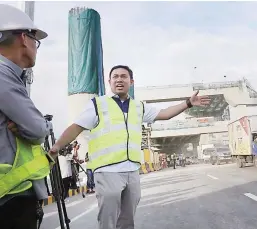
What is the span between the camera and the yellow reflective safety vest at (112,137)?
2824 mm

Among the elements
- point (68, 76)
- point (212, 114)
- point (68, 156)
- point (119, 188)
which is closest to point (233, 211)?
point (119, 188)

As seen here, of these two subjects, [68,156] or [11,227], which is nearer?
[11,227]

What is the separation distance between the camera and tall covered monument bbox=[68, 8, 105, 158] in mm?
18922

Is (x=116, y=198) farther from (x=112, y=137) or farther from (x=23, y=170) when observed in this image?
(x=23, y=170)

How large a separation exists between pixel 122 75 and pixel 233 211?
159 inches

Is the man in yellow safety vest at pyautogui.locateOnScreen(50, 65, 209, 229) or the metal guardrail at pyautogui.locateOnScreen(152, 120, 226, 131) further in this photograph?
the metal guardrail at pyautogui.locateOnScreen(152, 120, 226, 131)

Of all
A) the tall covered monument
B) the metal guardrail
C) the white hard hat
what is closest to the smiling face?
the white hard hat

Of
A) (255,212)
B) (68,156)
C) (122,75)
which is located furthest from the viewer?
(68,156)

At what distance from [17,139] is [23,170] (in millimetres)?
149

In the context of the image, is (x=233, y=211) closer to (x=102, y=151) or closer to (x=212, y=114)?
(x=102, y=151)

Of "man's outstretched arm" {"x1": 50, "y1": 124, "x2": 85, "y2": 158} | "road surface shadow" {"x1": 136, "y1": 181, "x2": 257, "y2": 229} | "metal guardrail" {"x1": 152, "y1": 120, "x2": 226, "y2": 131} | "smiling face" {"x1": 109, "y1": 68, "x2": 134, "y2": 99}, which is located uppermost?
"metal guardrail" {"x1": 152, "y1": 120, "x2": 226, "y2": 131}

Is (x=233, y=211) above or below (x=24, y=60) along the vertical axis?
below

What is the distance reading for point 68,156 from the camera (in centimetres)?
933

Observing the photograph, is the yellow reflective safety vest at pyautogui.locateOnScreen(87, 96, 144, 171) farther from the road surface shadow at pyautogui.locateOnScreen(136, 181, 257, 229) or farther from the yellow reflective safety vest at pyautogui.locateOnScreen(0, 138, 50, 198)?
the road surface shadow at pyautogui.locateOnScreen(136, 181, 257, 229)
